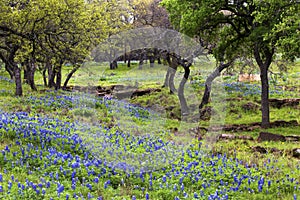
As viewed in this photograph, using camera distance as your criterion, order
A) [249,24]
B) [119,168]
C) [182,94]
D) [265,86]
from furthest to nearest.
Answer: [182,94] < [265,86] < [249,24] < [119,168]

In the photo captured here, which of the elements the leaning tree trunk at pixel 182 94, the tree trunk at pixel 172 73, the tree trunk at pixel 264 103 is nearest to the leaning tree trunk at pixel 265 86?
the tree trunk at pixel 264 103

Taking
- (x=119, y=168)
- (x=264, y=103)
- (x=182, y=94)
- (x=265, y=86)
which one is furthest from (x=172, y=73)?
(x=119, y=168)

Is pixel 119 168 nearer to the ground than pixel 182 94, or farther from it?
nearer to the ground

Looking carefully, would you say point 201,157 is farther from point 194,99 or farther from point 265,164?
point 194,99

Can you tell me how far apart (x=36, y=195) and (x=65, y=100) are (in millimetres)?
15192

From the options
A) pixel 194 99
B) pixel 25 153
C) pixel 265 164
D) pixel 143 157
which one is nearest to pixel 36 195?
pixel 25 153

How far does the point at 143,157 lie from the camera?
9.89 meters

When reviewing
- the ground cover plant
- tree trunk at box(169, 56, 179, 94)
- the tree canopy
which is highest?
the tree canopy

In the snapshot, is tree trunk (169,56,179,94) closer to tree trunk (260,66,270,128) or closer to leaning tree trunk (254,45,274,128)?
leaning tree trunk (254,45,274,128)

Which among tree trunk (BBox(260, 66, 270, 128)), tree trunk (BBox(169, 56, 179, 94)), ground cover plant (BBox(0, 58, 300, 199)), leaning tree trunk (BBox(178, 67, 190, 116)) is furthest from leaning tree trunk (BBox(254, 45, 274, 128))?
tree trunk (BBox(169, 56, 179, 94))

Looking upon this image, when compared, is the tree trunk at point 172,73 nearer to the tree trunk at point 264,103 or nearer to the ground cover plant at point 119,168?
the tree trunk at point 264,103

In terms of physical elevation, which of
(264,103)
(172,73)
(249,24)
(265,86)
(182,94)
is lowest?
(264,103)

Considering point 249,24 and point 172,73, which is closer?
point 249,24

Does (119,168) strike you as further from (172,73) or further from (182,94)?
(172,73)
